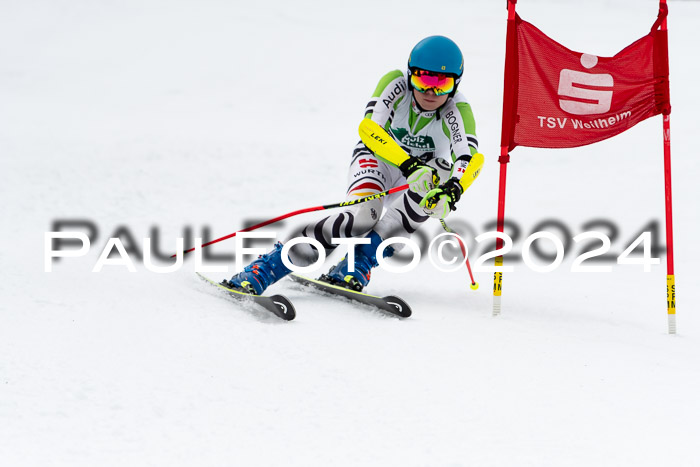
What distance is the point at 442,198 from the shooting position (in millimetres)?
4777

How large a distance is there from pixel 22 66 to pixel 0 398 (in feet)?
43.3

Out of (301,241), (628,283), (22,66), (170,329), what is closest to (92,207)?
(301,241)

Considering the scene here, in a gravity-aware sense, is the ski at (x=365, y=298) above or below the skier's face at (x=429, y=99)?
below

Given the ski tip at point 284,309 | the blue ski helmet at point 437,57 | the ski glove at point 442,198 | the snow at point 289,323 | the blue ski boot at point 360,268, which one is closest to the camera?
the snow at point 289,323

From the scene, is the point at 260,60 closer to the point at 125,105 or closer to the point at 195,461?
the point at 125,105

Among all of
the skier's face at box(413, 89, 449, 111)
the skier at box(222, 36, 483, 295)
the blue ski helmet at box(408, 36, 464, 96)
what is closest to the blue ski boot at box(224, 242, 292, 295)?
the skier at box(222, 36, 483, 295)

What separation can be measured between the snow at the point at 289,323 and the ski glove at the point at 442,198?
0.72 metres

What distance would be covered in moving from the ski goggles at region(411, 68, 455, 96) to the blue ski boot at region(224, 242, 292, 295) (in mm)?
1440

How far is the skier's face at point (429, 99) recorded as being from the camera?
5074 millimetres

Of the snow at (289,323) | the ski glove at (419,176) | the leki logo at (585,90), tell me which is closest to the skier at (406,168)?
the ski glove at (419,176)

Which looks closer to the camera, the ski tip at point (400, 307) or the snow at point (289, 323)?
the snow at point (289, 323)

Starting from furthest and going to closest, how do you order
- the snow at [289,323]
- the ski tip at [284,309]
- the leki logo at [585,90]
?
the leki logo at [585,90] → the ski tip at [284,309] → the snow at [289,323]

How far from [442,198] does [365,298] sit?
0.87 meters

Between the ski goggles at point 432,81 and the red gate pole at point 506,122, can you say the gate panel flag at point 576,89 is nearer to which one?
the red gate pole at point 506,122
